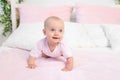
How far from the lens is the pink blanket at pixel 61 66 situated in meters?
1.30

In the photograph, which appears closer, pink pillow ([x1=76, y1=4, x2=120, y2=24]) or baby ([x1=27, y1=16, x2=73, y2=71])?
baby ([x1=27, y1=16, x2=73, y2=71])

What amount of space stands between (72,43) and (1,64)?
0.63 meters

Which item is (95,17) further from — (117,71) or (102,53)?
(117,71)

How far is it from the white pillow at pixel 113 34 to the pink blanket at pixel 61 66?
109mm

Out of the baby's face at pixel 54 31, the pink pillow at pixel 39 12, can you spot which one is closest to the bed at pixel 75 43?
the pink pillow at pixel 39 12

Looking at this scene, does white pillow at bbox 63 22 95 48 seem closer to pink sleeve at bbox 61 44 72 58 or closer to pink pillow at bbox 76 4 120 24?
pink pillow at bbox 76 4 120 24

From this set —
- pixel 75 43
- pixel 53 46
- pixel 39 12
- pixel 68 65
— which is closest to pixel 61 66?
pixel 68 65

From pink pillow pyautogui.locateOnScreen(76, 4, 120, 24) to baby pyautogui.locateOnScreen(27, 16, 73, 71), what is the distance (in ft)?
2.37

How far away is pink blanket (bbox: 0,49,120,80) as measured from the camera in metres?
1.30

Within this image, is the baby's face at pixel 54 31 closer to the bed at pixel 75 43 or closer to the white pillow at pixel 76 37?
the bed at pixel 75 43

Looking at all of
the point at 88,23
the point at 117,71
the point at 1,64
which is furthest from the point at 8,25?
the point at 117,71

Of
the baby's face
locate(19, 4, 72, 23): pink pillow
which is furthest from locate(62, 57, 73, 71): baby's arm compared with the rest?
locate(19, 4, 72, 23): pink pillow

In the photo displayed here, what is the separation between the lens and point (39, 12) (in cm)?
218

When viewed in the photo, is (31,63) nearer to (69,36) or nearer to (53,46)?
(53,46)
